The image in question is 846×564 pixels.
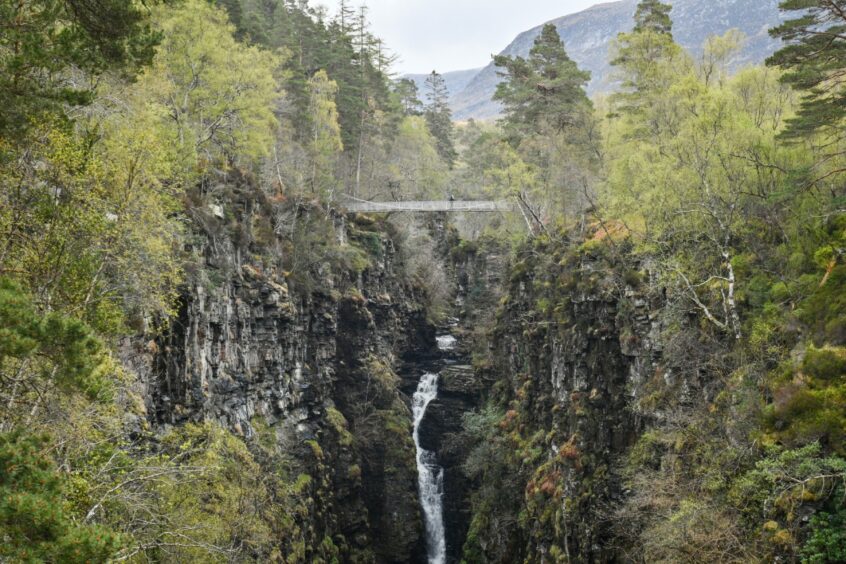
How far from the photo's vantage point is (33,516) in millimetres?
6465

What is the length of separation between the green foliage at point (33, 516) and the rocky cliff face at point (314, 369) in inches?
484

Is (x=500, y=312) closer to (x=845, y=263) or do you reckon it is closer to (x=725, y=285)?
(x=725, y=285)

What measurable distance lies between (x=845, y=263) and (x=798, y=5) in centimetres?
627

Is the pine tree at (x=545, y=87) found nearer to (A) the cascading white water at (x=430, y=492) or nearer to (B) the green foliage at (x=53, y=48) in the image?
(A) the cascading white water at (x=430, y=492)

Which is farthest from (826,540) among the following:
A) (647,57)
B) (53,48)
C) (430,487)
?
(430,487)

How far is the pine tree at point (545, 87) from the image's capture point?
40438 mm

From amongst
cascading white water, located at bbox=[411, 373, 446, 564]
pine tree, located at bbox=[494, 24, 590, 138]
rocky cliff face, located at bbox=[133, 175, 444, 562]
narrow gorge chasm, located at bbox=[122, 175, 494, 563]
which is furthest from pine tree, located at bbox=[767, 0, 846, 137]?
cascading white water, located at bbox=[411, 373, 446, 564]

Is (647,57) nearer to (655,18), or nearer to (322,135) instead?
(655,18)

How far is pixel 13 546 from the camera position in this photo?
6.53 meters

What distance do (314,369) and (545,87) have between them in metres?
25.3

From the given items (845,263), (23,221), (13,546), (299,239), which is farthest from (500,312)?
(13,546)

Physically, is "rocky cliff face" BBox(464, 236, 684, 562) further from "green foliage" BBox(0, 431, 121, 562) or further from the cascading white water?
"green foliage" BBox(0, 431, 121, 562)

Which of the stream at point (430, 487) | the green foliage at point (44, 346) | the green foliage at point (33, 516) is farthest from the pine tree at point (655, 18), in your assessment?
the green foliage at point (33, 516)

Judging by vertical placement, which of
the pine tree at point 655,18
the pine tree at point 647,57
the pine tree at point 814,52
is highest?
the pine tree at point 655,18
